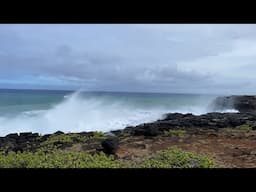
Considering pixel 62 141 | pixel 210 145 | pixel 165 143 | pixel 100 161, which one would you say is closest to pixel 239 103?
pixel 210 145

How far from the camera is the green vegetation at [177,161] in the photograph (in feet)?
18.1

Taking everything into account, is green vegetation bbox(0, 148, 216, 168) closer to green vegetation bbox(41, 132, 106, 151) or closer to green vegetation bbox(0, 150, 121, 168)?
green vegetation bbox(0, 150, 121, 168)

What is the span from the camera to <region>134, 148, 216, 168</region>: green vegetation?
18.1 feet

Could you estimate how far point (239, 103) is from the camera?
23828mm

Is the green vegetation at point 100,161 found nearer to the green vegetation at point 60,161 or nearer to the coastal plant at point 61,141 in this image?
the green vegetation at point 60,161

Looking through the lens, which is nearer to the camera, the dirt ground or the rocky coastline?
the dirt ground

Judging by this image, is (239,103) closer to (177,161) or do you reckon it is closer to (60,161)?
(177,161)

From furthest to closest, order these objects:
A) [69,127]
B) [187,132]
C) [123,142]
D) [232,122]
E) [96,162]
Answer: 1. [69,127]
2. [232,122]
3. [187,132]
4. [123,142]
5. [96,162]

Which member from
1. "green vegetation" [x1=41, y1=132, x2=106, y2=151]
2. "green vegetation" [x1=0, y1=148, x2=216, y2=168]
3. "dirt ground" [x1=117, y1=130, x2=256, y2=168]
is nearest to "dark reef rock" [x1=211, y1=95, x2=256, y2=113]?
"dirt ground" [x1=117, y1=130, x2=256, y2=168]

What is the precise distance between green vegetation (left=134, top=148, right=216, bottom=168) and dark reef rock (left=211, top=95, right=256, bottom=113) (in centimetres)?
1452
